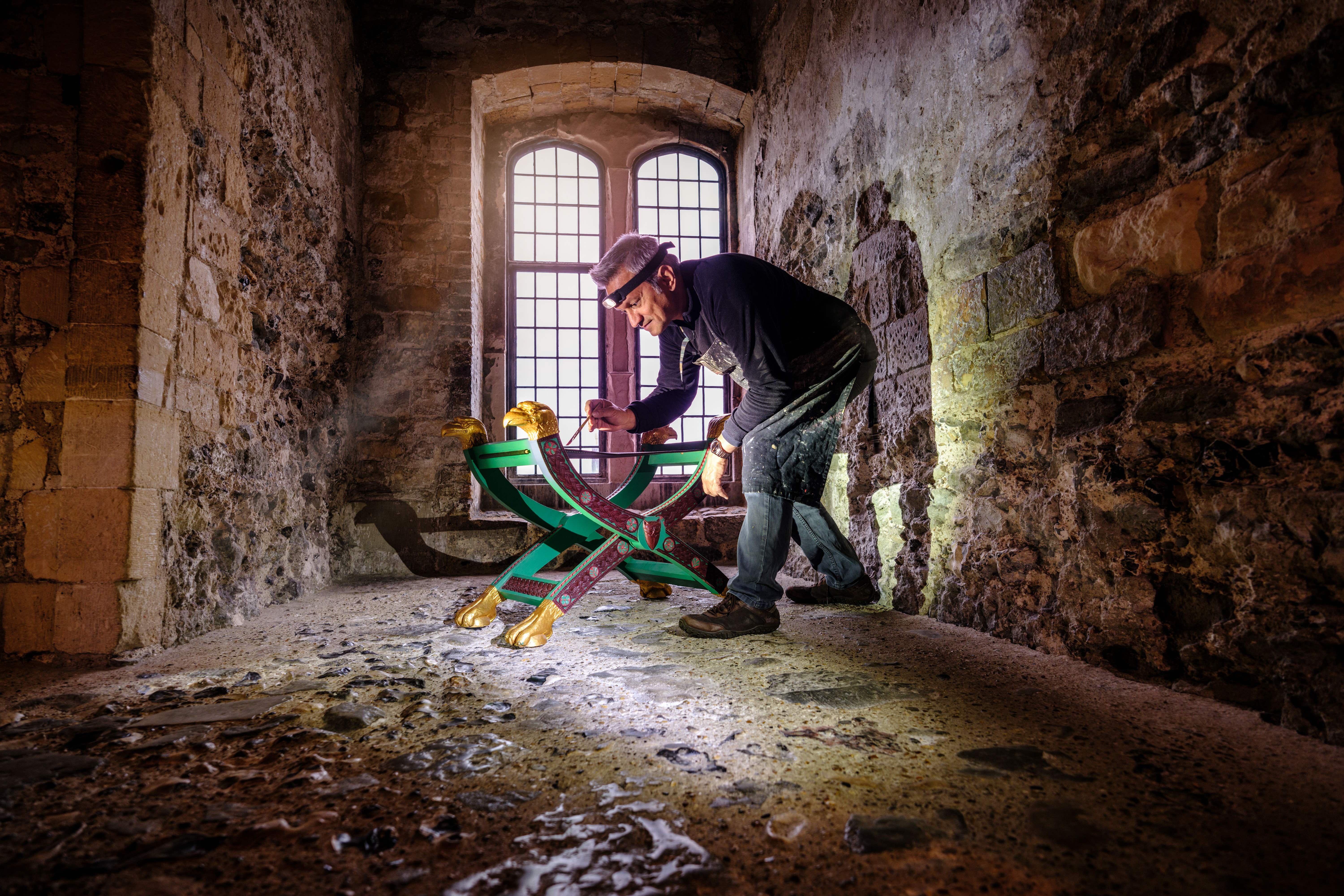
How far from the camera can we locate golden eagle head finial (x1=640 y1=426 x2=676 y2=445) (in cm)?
284

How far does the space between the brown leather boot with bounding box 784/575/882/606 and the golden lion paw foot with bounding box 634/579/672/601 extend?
575 millimetres

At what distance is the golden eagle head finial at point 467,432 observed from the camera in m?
2.36

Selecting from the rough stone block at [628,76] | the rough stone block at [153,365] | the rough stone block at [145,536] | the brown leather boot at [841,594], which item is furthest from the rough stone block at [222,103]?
the brown leather boot at [841,594]

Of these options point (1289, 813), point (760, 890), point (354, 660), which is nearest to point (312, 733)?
point (354, 660)

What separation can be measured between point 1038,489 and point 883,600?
957 mm

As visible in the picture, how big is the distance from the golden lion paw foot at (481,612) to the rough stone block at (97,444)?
3.76ft

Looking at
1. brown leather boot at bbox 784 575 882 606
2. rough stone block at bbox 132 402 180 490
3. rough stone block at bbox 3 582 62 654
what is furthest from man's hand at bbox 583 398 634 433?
rough stone block at bbox 3 582 62 654

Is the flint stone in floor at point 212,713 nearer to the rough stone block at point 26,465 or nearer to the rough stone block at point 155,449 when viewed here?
the rough stone block at point 155,449

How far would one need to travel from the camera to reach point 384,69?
A: 436 cm

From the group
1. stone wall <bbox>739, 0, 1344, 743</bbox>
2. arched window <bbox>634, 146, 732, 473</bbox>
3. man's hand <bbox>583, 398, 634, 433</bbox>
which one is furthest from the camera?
arched window <bbox>634, 146, 732, 473</bbox>

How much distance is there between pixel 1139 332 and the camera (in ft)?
5.23

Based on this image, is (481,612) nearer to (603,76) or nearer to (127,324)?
(127,324)

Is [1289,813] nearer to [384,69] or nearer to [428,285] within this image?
[428,285]

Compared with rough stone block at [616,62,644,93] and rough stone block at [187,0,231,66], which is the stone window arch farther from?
rough stone block at [187,0,231,66]
